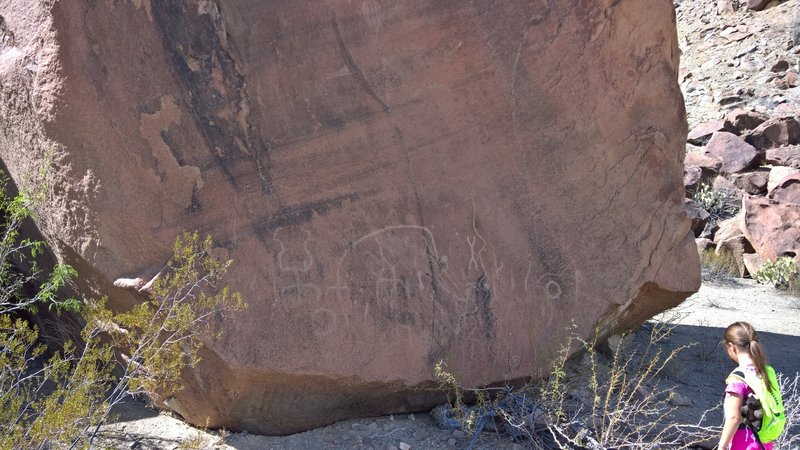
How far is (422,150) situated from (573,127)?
0.86m

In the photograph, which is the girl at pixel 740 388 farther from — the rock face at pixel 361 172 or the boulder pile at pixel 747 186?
the boulder pile at pixel 747 186

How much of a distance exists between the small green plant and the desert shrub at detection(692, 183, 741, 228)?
2275 millimetres

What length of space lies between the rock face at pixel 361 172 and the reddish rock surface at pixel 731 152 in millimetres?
7200

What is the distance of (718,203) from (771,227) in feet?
6.03

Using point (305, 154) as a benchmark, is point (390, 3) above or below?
above

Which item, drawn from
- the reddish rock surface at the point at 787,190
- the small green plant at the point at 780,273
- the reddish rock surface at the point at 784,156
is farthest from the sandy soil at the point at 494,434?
the reddish rock surface at the point at 784,156

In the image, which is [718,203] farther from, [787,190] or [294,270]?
[294,270]

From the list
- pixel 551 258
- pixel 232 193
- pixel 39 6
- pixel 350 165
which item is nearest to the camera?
pixel 39 6

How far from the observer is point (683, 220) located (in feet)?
14.1

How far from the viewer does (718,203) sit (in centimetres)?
1010

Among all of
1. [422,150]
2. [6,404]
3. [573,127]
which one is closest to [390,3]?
[422,150]

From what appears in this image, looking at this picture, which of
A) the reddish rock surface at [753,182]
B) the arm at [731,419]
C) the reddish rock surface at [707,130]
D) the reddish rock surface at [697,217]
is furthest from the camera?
the reddish rock surface at [707,130]

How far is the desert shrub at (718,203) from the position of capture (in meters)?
10.0

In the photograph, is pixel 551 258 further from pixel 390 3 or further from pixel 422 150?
pixel 390 3
